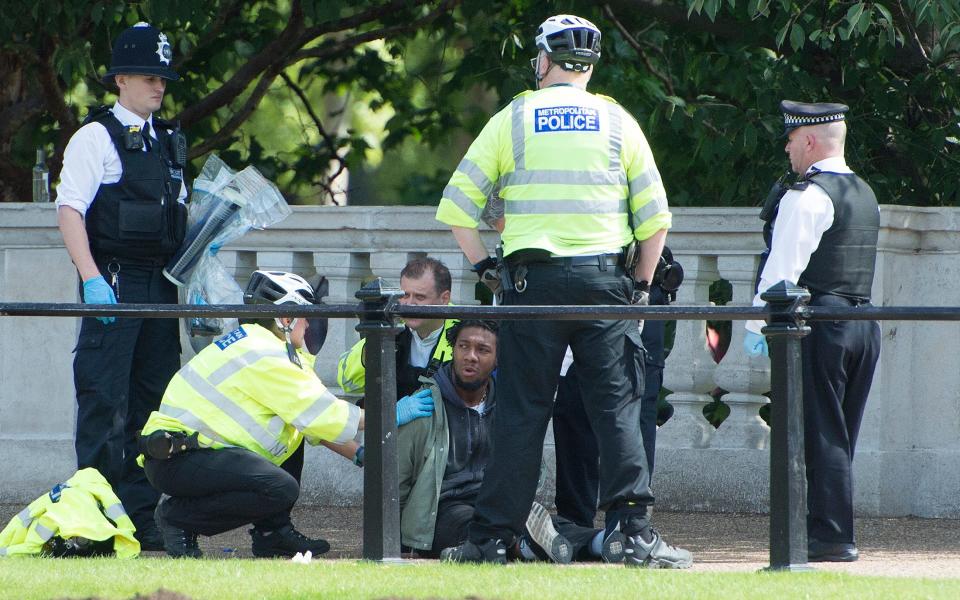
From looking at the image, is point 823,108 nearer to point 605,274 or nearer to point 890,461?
point 605,274

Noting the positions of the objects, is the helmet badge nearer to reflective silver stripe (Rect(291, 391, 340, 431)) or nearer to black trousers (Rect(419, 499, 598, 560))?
reflective silver stripe (Rect(291, 391, 340, 431))

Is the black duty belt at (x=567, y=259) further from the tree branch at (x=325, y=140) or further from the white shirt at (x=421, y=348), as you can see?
the tree branch at (x=325, y=140)

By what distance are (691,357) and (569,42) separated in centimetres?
244

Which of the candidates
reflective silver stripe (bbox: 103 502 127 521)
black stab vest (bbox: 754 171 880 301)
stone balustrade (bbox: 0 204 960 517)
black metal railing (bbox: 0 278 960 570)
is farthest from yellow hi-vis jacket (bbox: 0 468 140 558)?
black stab vest (bbox: 754 171 880 301)

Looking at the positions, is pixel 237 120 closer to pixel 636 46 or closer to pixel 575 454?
pixel 636 46

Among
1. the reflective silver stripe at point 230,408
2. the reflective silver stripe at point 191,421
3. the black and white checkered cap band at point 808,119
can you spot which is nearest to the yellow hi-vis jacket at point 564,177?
the black and white checkered cap band at point 808,119

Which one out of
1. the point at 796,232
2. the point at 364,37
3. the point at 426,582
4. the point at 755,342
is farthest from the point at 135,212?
the point at 364,37

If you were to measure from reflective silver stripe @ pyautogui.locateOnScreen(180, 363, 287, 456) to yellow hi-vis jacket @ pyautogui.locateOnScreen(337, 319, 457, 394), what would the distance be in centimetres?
61

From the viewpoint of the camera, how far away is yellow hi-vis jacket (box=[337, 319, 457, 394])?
6.77 m

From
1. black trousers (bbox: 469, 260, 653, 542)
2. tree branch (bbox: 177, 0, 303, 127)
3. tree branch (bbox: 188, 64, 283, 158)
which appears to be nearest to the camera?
black trousers (bbox: 469, 260, 653, 542)

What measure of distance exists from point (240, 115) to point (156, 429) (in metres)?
5.16

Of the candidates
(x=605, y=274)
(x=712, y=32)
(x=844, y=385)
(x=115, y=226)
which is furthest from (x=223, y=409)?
(x=712, y=32)

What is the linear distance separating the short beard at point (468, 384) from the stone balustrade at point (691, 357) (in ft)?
4.80

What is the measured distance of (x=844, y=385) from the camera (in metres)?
6.27
